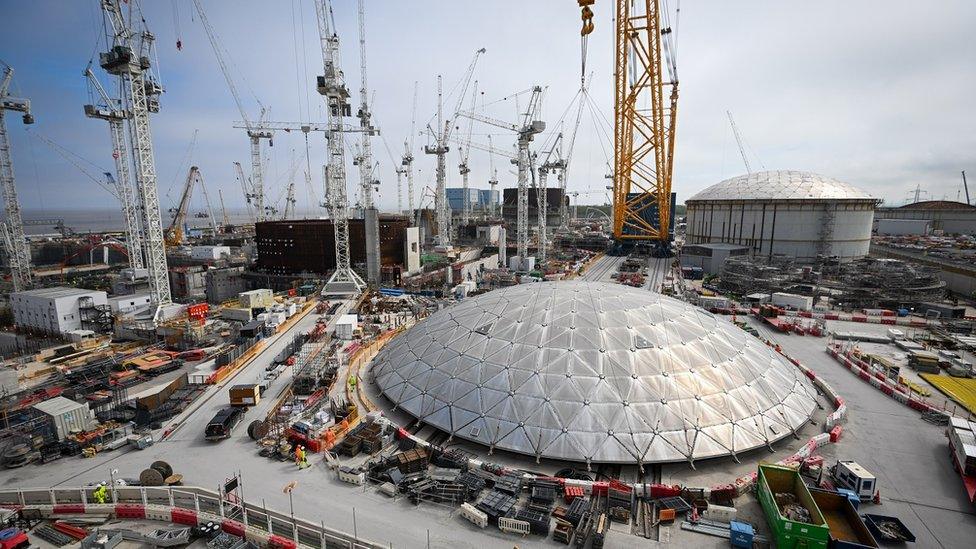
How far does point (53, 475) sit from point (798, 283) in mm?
89488

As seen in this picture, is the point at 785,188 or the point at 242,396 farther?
the point at 785,188

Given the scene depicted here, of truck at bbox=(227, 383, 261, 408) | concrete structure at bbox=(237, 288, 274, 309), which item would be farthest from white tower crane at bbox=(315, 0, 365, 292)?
truck at bbox=(227, 383, 261, 408)

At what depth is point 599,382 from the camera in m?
24.1

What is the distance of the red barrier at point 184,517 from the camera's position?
19.3 meters

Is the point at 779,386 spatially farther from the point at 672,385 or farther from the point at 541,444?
the point at 541,444

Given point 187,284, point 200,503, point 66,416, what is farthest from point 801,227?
point 187,284

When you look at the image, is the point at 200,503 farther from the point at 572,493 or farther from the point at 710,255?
the point at 710,255

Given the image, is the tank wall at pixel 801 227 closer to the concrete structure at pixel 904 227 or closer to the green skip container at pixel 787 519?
the green skip container at pixel 787 519

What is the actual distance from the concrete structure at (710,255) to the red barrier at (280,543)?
283ft

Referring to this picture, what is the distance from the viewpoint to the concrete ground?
60.2 feet

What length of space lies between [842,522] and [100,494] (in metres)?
35.0

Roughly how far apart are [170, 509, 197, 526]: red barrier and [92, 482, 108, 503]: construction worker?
3.89 meters

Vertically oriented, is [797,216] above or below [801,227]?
above

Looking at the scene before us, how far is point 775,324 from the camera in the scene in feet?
167
